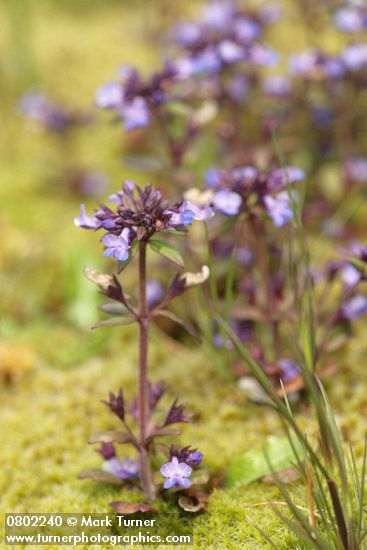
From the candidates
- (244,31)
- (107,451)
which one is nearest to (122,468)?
(107,451)

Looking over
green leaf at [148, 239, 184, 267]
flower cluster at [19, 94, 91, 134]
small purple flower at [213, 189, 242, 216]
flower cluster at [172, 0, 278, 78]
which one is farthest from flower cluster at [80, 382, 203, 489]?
flower cluster at [19, 94, 91, 134]

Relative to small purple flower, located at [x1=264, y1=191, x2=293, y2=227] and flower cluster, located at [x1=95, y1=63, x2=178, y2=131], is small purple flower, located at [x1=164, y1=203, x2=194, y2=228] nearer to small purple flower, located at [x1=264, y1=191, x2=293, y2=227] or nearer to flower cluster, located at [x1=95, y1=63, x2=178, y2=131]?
small purple flower, located at [x1=264, y1=191, x2=293, y2=227]

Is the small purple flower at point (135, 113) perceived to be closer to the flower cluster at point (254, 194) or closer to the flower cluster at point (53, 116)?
the flower cluster at point (254, 194)

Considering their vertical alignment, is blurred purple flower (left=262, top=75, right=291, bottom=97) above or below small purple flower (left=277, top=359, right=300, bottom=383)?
above

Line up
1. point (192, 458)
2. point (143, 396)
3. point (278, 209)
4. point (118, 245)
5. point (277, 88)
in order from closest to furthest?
point (118, 245) → point (192, 458) → point (143, 396) → point (278, 209) → point (277, 88)

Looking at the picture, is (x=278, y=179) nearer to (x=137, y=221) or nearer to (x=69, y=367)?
(x=137, y=221)

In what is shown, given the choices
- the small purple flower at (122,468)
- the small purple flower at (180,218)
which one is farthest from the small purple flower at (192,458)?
the small purple flower at (180,218)
